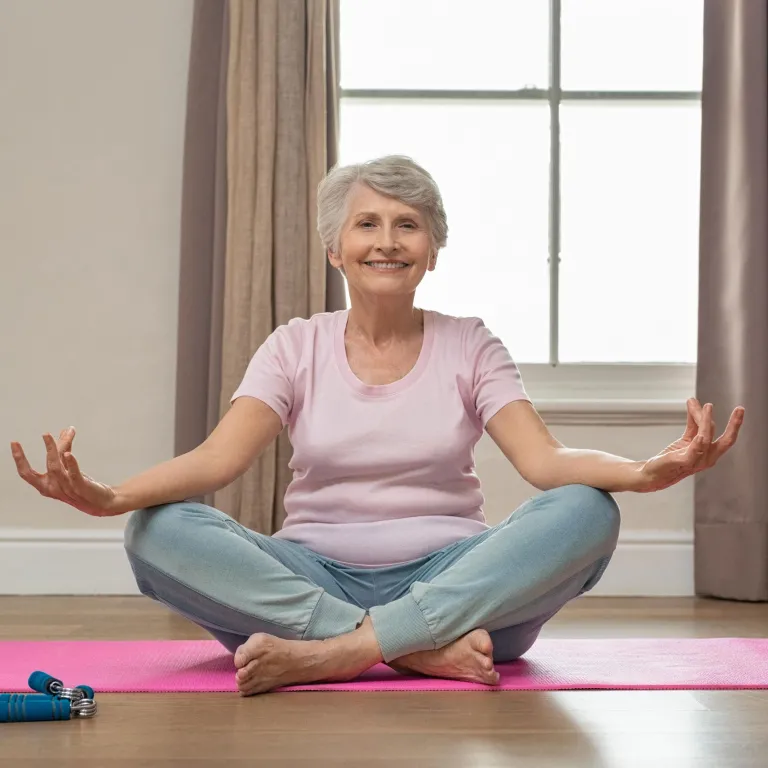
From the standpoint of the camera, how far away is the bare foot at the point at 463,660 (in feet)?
6.05

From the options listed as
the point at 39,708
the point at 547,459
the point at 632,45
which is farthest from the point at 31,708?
the point at 632,45

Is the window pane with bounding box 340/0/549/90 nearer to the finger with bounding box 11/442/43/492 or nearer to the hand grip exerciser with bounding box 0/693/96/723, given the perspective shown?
the finger with bounding box 11/442/43/492

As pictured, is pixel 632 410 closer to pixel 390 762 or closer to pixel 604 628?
pixel 604 628

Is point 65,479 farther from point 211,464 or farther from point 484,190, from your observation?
point 484,190

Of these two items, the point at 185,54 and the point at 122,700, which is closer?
the point at 122,700

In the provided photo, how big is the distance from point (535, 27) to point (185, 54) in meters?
1.11

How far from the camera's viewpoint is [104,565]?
11.1 feet

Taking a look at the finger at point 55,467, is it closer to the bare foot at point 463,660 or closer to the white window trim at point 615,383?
the bare foot at point 463,660

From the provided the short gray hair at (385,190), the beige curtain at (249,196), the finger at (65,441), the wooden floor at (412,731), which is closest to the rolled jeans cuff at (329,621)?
the wooden floor at (412,731)

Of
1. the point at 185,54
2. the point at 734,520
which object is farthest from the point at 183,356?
the point at 734,520

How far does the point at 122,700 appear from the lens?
1768 millimetres

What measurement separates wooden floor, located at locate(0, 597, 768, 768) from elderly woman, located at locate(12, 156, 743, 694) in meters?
0.12

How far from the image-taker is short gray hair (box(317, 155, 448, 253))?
2182 mm

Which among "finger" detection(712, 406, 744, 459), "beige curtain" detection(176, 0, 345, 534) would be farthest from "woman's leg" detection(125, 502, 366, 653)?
"beige curtain" detection(176, 0, 345, 534)
